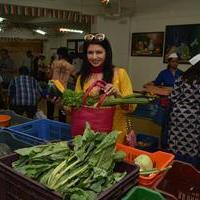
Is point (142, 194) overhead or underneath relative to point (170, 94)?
underneath

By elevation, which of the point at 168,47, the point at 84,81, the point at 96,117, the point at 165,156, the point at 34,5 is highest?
the point at 34,5

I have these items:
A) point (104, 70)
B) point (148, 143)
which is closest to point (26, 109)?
point (148, 143)

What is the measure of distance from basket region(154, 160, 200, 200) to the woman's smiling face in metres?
0.82

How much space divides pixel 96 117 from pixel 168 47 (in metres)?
4.72

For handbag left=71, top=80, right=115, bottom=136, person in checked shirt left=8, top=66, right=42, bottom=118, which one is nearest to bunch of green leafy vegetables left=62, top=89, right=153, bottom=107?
handbag left=71, top=80, right=115, bottom=136

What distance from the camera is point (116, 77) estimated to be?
1.85m

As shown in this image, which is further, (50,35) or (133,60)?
(50,35)

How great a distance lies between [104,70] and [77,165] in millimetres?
955

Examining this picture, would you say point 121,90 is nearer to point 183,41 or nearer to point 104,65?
point 104,65

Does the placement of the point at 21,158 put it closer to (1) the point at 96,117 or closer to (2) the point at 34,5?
(1) the point at 96,117

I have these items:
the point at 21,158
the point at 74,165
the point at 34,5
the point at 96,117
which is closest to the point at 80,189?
the point at 74,165

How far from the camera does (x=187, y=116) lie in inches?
90.0

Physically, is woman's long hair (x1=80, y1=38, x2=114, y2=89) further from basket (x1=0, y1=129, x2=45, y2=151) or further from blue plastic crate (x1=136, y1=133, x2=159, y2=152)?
blue plastic crate (x1=136, y1=133, x2=159, y2=152)

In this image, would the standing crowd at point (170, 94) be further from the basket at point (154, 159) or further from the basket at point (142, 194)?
the basket at point (142, 194)
